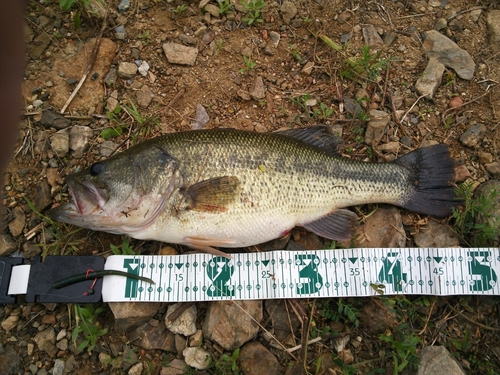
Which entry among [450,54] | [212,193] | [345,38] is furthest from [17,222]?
[450,54]

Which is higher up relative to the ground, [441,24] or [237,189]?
[441,24]

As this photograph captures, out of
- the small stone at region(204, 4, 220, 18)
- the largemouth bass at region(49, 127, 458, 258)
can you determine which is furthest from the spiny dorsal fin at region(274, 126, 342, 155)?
the small stone at region(204, 4, 220, 18)

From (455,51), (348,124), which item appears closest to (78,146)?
(348,124)

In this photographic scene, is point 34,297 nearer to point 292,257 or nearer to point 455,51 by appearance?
point 292,257

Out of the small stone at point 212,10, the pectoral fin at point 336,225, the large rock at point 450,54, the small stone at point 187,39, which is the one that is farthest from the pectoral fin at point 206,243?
the large rock at point 450,54

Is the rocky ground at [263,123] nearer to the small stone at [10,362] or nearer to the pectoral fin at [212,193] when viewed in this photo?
the small stone at [10,362]

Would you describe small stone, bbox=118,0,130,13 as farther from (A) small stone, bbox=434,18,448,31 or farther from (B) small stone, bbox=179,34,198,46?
(A) small stone, bbox=434,18,448,31

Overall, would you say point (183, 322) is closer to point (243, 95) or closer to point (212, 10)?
point (243, 95)
